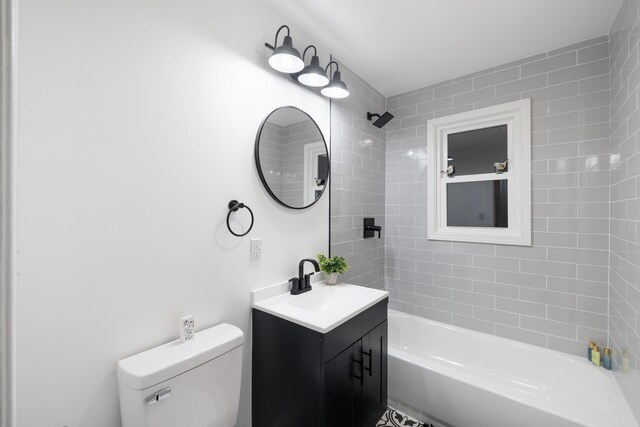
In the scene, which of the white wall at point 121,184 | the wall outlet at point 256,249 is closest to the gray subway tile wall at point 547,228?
the wall outlet at point 256,249

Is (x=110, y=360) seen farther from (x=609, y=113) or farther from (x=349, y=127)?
(x=609, y=113)

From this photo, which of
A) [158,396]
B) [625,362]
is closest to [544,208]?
[625,362]

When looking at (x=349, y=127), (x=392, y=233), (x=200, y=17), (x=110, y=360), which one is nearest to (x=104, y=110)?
(x=200, y=17)

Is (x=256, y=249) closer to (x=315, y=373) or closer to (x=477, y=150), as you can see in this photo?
(x=315, y=373)

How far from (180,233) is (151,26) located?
883mm

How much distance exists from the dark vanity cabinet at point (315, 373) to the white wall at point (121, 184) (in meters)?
0.12

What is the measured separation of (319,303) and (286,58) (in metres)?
1.49

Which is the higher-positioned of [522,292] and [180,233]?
[180,233]

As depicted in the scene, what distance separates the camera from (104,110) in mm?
1026

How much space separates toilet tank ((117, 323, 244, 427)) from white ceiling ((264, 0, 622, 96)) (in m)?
1.86

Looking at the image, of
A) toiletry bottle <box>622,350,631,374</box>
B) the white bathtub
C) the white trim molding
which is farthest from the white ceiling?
the white bathtub

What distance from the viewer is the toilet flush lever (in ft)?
3.18

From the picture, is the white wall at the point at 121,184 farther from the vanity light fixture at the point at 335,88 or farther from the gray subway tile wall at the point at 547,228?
the gray subway tile wall at the point at 547,228

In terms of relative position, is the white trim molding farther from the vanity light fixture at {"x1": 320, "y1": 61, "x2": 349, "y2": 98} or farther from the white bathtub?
the white bathtub
